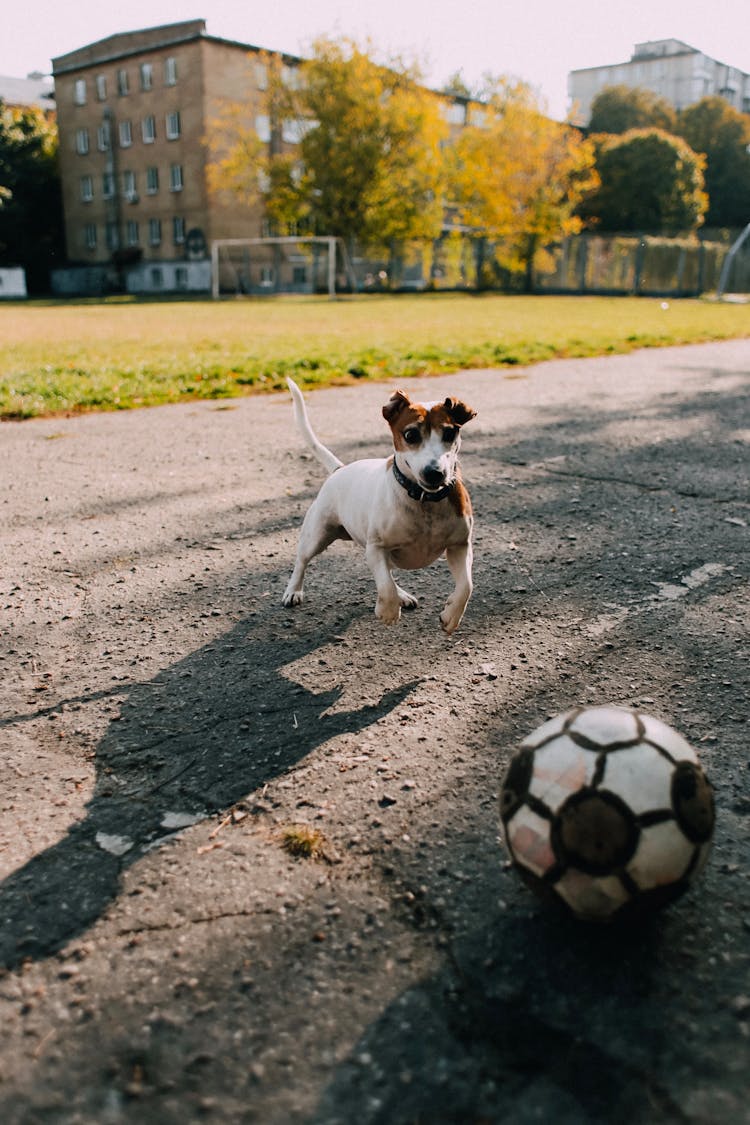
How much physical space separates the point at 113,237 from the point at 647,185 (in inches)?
1247

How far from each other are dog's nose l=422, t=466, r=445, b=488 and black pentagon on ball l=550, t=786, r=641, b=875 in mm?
1267

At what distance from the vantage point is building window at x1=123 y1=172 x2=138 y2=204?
2100 inches

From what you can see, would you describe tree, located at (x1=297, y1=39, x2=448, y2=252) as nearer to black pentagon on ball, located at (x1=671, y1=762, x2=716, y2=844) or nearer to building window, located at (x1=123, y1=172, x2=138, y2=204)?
building window, located at (x1=123, y1=172, x2=138, y2=204)

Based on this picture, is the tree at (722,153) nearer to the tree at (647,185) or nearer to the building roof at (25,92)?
the tree at (647,185)

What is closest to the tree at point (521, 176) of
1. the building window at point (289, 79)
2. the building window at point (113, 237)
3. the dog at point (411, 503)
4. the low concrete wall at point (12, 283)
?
the building window at point (289, 79)

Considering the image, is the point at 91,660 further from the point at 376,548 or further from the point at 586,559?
the point at 586,559

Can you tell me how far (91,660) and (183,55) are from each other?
53.4 m

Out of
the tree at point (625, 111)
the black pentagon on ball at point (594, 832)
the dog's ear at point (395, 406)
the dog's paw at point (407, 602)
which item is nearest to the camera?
the black pentagon on ball at point (594, 832)

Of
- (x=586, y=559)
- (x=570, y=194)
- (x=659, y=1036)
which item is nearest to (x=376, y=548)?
(x=586, y=559)

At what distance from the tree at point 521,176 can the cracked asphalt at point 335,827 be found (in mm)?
46159

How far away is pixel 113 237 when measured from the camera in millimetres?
54781

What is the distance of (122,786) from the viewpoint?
2.50 m

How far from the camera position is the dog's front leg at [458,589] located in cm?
322

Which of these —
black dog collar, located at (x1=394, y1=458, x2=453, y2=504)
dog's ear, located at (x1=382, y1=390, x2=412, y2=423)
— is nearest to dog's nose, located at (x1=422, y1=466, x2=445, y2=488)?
black dog collar, located at (x1=394, y1=458, x2=453, y2=504)
